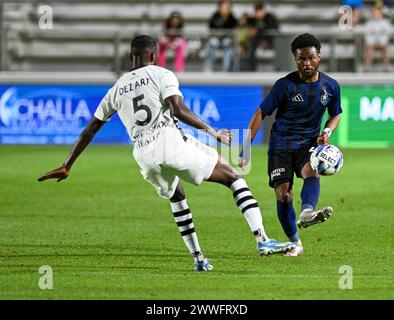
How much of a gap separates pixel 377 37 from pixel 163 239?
13.2 meters

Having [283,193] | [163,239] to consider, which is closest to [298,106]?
[283,193]

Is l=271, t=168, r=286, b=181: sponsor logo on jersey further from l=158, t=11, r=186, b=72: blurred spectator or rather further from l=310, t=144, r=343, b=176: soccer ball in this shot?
l=158, t=11, r=186, b=72: blurred spectator

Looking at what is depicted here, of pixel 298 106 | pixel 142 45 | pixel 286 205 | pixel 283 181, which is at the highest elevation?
pixel 142 45

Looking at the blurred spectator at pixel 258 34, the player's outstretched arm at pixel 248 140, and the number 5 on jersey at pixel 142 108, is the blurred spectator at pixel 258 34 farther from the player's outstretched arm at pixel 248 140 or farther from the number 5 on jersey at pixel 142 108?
the number 5 on jersey at pixel 142 108

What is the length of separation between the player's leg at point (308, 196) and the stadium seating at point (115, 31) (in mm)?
12917

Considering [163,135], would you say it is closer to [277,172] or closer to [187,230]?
[187,230]

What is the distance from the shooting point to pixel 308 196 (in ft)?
34.2

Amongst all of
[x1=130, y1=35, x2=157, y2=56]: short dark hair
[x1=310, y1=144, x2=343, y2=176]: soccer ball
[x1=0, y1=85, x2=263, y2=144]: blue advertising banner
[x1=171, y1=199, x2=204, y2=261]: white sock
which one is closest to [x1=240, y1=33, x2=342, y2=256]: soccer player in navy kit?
[x1=310, y1=144, x2=343, y2=176]: soccer ball

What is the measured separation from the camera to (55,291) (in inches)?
342

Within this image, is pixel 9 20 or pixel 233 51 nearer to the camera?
pixel 233 51

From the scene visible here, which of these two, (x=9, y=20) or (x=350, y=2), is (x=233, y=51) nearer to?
(x=350, y=2)

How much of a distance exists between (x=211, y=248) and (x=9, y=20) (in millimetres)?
14998

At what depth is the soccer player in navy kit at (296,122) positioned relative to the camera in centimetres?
1056
